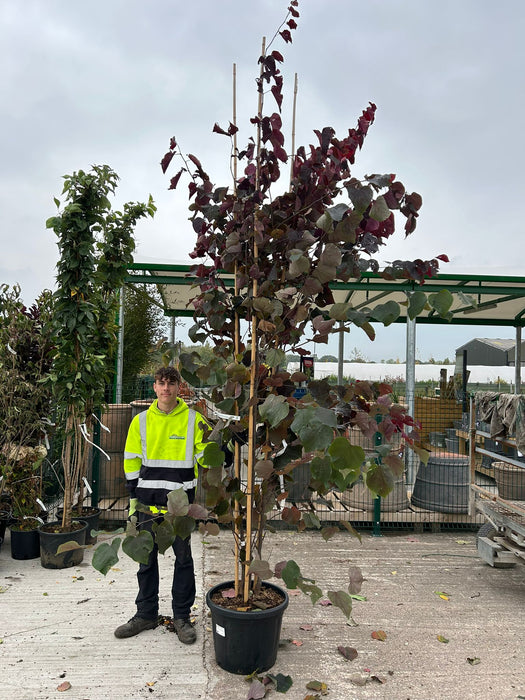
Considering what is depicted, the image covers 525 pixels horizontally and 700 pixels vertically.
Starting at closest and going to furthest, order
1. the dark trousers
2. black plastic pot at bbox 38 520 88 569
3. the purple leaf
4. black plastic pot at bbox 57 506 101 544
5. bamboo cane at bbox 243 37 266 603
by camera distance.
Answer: the purple leaf → bamboo cane at bbox 243 37 266 603 → the dark trousers → black plastic pot at bbox 38 520 88 569 → black plastic pot at bbox 57 506 101 544

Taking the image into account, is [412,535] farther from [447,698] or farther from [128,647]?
[128,647]

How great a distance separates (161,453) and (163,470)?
12cm

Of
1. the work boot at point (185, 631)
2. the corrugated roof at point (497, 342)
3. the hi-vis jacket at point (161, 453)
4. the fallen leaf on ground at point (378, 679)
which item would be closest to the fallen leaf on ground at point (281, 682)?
the fallen leaf on ground at point (378, 679)

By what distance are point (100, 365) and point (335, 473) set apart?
12.9ft

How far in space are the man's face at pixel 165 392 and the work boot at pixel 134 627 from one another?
144 centimetres

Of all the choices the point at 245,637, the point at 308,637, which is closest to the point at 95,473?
the point at 308,637

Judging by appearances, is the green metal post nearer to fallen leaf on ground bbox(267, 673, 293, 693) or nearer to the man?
the man

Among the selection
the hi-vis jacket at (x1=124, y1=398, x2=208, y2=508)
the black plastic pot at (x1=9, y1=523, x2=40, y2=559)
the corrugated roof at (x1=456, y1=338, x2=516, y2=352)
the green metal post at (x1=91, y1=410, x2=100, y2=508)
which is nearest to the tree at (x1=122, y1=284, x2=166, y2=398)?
the green metal post at (x1=91, y1=410, x2=100, y2=508)

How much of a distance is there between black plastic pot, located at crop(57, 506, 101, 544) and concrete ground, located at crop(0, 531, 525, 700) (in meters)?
0.44

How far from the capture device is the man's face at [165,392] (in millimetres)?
3793

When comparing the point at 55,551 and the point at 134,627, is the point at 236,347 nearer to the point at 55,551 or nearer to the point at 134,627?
the point at 134,627

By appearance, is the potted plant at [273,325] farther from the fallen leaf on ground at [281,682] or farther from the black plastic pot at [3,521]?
the black plastic pot at [3,521]

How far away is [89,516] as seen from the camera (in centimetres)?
567

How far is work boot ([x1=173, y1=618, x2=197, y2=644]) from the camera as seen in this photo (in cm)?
359
